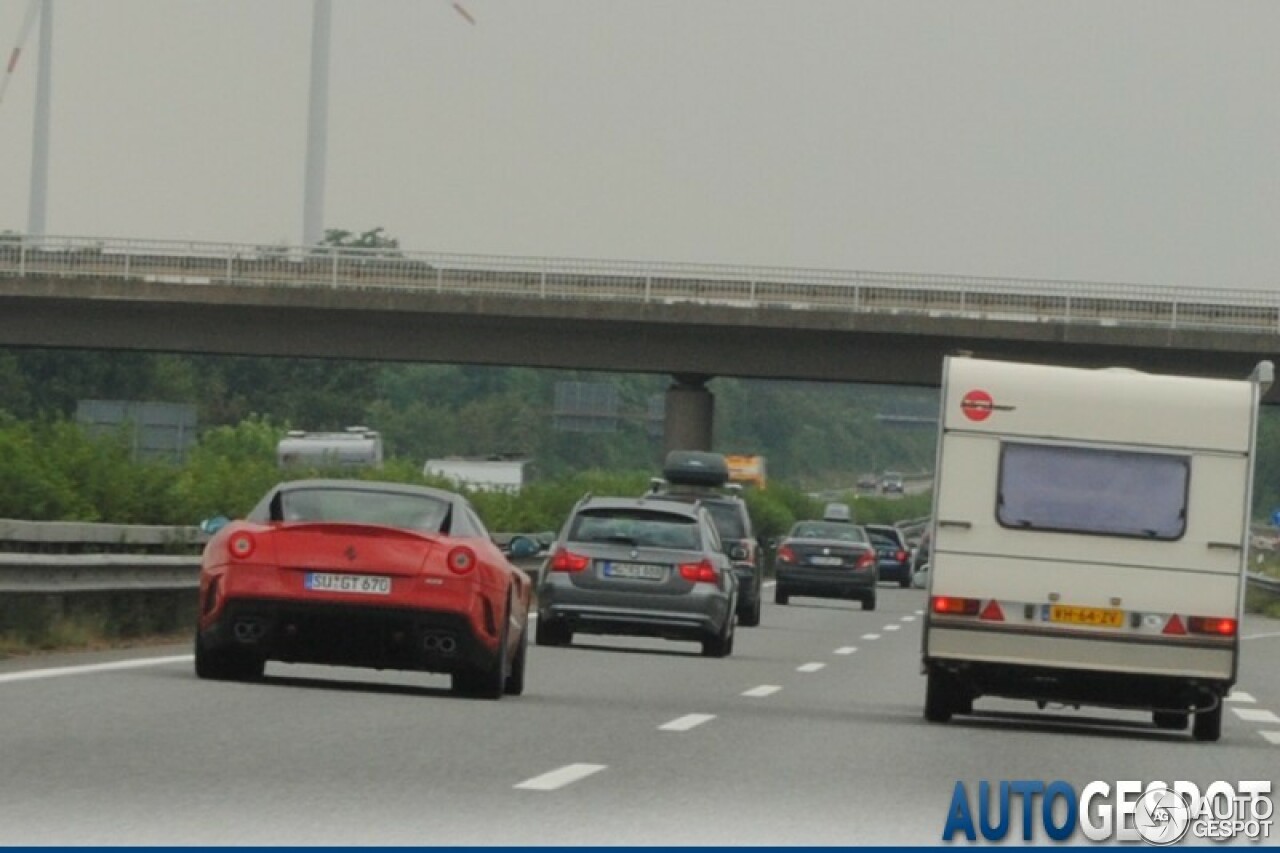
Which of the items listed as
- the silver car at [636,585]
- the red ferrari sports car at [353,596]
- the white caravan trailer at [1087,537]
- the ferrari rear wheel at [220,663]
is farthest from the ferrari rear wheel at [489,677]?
the silver car at [636,585]

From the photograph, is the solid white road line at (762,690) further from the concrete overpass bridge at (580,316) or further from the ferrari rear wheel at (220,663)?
the concrete overpass bridge at (580,316)

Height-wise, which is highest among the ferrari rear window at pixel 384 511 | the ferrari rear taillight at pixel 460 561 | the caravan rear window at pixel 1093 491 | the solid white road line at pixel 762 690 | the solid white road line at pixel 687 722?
the caravan rear window at pixel 1093 491

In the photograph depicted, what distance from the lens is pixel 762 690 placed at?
21.4 m

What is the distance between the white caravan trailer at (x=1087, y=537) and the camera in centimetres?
1877

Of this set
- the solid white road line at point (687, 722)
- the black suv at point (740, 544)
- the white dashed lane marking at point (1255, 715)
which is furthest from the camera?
the black suv at point (740, 544)

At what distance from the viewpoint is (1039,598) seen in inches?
744

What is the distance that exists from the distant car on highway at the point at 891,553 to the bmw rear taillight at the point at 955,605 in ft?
156

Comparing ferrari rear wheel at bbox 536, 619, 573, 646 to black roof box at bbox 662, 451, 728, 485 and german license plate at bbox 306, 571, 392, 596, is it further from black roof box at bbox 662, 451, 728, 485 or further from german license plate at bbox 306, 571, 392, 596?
black roof box at bbox 662, 451, 728, 485

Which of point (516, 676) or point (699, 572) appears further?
point (699, 572)

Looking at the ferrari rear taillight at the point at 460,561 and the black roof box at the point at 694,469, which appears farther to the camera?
the black roof box at the point at 694,469

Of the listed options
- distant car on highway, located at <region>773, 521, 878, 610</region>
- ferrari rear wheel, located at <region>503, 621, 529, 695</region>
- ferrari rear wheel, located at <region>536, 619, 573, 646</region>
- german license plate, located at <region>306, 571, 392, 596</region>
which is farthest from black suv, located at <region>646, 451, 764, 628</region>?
german license plate, located at <region>306, 571, 392, 596</region>

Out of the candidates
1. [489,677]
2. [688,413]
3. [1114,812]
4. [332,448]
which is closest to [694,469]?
[688,413]

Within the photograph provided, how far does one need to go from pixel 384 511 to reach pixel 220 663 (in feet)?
4.49

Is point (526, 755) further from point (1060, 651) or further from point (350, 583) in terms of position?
point (1060, 651)
